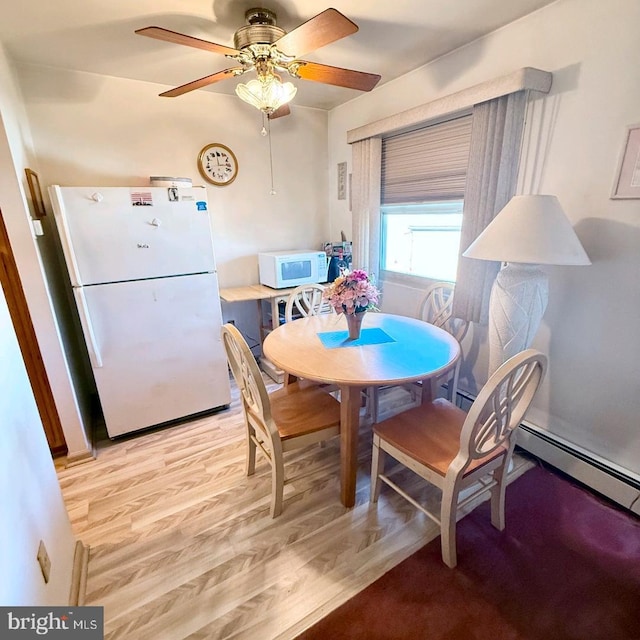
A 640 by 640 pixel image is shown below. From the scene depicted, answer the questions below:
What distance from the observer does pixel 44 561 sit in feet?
3.75

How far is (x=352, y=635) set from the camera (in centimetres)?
123

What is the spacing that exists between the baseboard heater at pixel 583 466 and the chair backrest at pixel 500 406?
76 centimetres

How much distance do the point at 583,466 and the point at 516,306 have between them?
3.12ft

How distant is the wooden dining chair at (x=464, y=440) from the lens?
4.10ft

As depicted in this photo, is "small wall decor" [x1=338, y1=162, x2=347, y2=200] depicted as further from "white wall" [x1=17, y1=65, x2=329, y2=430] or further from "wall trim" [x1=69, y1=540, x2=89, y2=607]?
"wall trim" [x1=69, y1=540, x2=89, y2=607]

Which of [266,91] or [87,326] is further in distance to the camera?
[87,326]

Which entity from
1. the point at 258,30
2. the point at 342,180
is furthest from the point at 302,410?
the point at 342,180

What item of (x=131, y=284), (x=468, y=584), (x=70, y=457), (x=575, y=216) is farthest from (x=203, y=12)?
(x=468, y=584)

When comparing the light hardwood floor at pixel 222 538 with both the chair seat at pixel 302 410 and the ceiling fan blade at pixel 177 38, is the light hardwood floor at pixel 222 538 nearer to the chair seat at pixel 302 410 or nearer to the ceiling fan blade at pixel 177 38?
the chair seat at pixel 302 410

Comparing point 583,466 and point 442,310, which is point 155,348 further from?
point 583,466

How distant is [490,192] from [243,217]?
6.82 ft

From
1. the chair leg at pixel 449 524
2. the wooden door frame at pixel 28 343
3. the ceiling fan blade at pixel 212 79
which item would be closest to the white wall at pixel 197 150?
the wooden door frame at pixel 28 343

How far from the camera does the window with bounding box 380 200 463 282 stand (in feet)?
8.38

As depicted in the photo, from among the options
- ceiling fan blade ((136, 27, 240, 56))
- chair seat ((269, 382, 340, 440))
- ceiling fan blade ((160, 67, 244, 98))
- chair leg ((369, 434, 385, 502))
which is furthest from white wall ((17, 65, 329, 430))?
chair leg ((369, 434, 385, 502))
